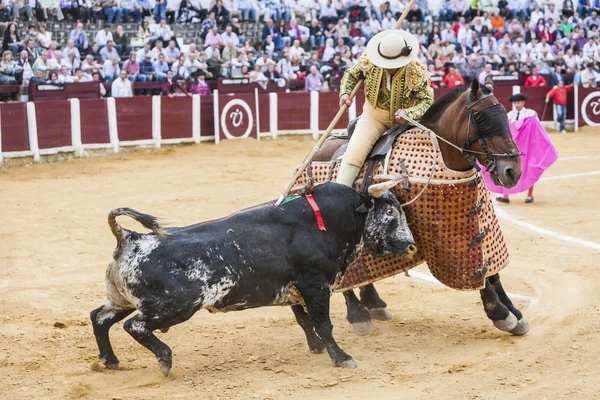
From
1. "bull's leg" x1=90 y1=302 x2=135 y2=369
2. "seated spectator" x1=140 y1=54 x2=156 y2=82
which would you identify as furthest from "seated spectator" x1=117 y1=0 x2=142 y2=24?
"bull's leg" x1=90 y1=302 x2=135 y2=369

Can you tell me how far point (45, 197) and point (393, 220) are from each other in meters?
7.70

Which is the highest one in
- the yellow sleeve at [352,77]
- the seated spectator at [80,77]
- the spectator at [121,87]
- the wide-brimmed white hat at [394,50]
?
the wide-brimmed white hat at [394,50]

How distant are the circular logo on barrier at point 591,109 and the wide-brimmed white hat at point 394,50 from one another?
1621cm

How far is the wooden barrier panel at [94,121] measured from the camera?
16156mm

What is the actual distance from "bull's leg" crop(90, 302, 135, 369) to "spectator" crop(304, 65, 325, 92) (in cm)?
1486

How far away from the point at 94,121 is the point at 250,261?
38.0 ft

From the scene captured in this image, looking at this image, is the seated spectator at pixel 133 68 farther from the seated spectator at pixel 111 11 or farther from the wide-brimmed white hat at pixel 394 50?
the wide-brimmed white hat at pixel 394 50

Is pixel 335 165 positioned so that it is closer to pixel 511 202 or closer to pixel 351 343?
pixel 351 343

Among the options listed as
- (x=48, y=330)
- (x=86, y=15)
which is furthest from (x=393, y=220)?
(x=86, y=15)

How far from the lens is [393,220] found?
19.0ft

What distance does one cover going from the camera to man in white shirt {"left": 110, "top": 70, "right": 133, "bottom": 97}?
1731cm

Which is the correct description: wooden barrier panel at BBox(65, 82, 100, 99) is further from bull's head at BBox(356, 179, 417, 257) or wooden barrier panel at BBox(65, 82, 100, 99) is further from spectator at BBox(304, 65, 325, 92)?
bull's head at BBox(356, 179, 417, 257)

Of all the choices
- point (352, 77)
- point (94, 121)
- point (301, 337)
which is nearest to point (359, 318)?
point (301, 337)

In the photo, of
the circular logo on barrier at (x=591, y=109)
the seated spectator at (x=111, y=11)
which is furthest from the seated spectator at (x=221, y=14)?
the circular logo on barrier at (x=591, y=109)
